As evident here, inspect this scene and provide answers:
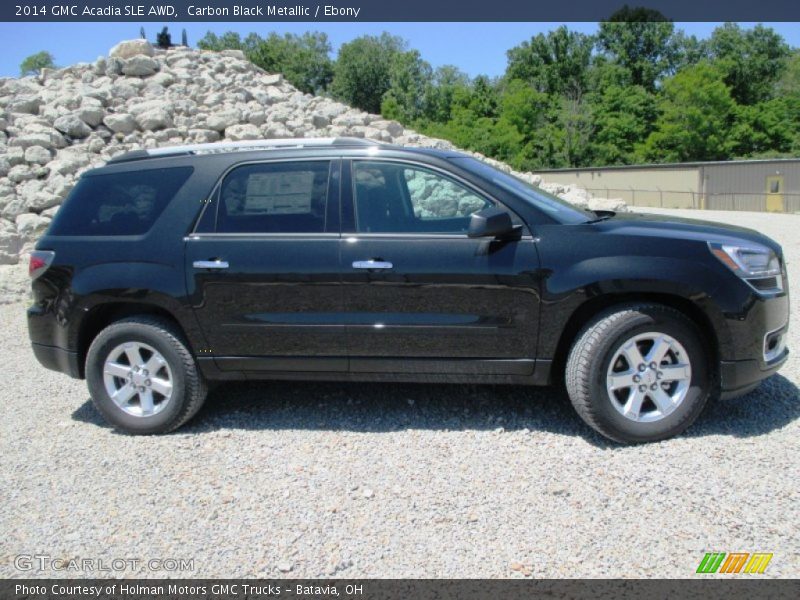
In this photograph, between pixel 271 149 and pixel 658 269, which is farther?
pixel 271 149

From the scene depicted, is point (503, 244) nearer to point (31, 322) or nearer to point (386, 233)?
point (386, 233)

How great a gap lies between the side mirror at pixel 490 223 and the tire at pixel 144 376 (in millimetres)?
2204

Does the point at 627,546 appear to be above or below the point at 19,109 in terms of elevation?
below

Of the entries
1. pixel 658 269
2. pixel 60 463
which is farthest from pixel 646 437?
pixel 60 463

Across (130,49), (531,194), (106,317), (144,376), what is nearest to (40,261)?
(106,317)

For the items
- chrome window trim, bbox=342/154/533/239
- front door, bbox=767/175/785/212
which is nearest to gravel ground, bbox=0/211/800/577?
chrome window trim, bbox=342/154/533/239

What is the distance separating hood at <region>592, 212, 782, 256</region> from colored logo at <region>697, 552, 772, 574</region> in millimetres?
1914

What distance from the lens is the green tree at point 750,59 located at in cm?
6100

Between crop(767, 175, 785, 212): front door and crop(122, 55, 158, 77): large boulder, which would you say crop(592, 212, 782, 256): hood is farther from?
crop(767, 175, 785, 212): front door

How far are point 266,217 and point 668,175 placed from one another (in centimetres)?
4070

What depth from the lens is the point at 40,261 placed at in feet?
16.0

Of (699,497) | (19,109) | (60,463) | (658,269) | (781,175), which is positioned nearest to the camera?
(699,497)

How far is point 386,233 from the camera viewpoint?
177 inches

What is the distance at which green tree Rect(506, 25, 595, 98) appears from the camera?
69.6 meters
